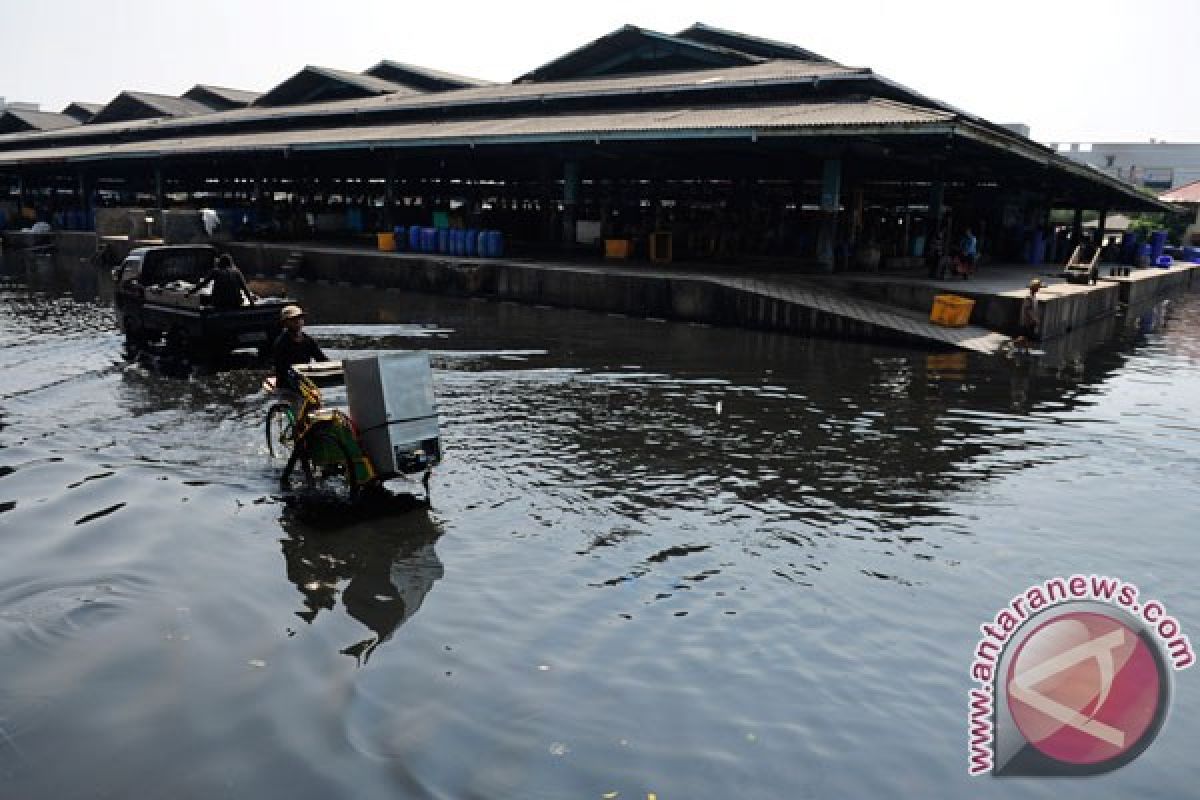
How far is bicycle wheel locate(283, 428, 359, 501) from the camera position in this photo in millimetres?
8387

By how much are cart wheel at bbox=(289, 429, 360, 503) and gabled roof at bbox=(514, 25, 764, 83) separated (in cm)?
2546

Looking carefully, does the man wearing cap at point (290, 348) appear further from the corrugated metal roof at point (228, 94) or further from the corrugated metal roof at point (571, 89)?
the corrugated metal roof at point (228, 94)

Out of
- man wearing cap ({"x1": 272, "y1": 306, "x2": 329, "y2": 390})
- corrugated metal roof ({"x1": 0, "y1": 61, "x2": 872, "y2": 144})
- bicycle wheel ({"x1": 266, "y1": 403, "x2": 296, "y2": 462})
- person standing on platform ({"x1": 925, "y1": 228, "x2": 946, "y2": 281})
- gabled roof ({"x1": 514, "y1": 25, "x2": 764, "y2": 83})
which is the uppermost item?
gabled roof ({"x1": 514, "y1": 25, "x2": 764, "y2": 83})

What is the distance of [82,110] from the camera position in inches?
2495

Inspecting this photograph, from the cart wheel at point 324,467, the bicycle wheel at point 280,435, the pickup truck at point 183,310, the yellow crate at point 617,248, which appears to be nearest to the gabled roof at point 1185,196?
the yellow crate at point 617,248

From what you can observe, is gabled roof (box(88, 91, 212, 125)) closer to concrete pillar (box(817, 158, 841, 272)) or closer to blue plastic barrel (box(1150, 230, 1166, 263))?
concrete pillar (box(817, 158, 841, 272))

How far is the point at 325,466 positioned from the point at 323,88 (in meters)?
41.4

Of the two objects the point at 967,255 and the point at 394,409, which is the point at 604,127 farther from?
the point at 394,409

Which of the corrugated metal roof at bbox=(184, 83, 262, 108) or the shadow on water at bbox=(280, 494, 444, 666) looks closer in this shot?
the shadow on water at bbox=(280, 494, 444, 666)

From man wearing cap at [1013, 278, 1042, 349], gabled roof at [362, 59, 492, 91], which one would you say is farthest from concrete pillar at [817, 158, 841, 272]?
gabled roof at [362, 59, 492, 91]

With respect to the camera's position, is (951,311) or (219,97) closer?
(951,311)

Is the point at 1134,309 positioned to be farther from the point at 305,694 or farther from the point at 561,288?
the point at 305,694

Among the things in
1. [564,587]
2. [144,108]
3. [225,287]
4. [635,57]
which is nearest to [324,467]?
[564,587]

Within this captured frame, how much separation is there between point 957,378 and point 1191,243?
186 feet
